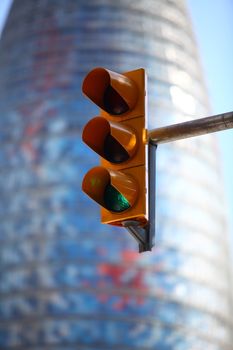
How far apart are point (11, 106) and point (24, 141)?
260cm

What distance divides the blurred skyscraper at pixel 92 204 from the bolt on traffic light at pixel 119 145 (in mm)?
31851

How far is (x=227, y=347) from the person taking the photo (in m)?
39.5

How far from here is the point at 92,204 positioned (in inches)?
1512

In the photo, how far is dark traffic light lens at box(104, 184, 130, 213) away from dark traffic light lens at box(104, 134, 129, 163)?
14cm

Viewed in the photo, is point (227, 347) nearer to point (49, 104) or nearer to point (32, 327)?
point (32, 327)

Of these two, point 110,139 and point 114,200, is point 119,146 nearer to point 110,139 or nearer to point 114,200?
point 110,139

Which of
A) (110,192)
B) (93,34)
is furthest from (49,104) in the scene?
(110,192)

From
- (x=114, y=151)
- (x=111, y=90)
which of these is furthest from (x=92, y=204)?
(x=114, y=151)

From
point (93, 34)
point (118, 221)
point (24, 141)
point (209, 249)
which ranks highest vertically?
point (93, 34)

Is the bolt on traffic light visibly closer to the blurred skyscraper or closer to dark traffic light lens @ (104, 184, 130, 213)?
dark traffic light lens @ (104, 184, 130, 213)

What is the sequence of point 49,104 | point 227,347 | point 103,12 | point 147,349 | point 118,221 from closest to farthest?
point 118,221 → point 147,349 → point 227,347 → point 49,104 → point 103,12

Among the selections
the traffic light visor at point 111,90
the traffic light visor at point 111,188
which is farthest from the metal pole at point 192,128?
the traffic light visor at point 111,188

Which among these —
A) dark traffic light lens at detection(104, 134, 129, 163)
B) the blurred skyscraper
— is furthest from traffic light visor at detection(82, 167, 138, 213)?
the blurred skyscraper

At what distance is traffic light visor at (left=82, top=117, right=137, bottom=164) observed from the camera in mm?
3986
